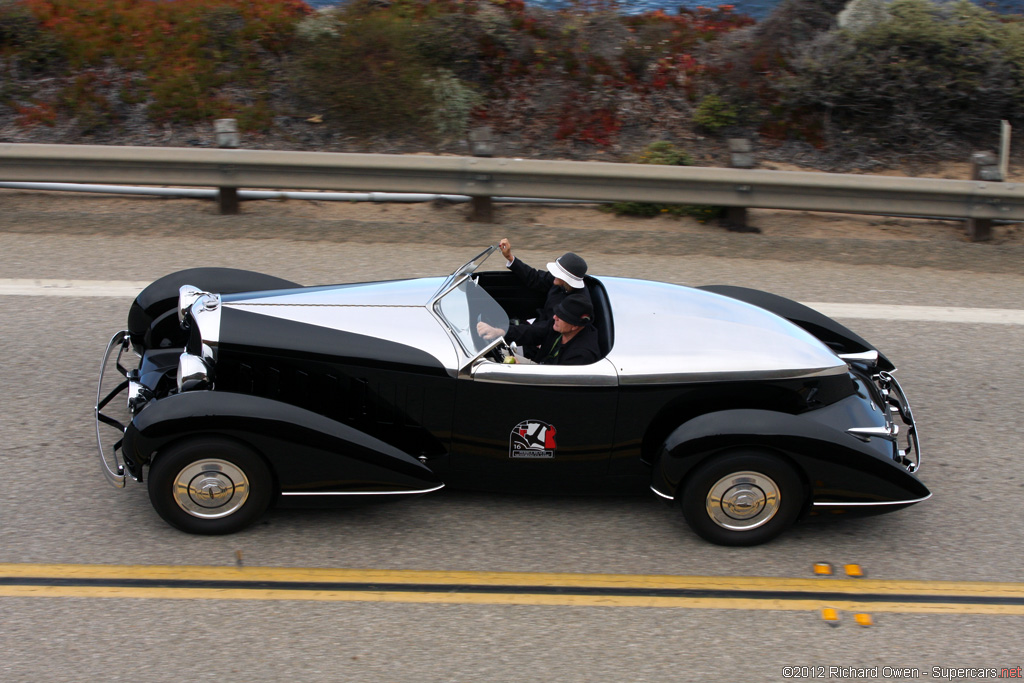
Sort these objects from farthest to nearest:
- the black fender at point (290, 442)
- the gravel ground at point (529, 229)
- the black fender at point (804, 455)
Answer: the gravel ground at point (529, 229), the black fender at point (804, 455), the black fender at point (290, 442)

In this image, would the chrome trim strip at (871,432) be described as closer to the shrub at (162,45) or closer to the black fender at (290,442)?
the black fender at (290,442)

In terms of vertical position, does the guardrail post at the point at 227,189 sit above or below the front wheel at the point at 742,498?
above

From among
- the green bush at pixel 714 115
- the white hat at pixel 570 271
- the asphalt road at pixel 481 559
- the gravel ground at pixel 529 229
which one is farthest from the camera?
the green bush at pixel 714 115

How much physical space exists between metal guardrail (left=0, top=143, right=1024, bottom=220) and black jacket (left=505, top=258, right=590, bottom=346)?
3.16 m

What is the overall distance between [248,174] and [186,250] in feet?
3.23

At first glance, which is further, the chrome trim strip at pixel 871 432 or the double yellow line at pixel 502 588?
the chrome trim strip at pixel 871 432

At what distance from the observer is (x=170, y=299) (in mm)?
5387

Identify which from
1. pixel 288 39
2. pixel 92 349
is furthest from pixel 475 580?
pixel 288 39

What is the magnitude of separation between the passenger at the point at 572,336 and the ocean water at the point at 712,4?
8929mm

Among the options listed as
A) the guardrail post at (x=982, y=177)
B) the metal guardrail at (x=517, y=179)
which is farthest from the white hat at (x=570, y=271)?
the guardrail post at (x=982, y=177)

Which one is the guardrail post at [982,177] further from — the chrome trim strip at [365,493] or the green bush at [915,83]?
the chrome trim strip at [365,493]

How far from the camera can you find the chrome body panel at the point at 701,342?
435 centimetres

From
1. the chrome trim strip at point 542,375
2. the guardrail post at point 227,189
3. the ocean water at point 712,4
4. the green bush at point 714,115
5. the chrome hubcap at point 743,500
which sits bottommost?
Answer: the chrome hubcap at point 743,500

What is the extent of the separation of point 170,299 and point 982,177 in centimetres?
705
